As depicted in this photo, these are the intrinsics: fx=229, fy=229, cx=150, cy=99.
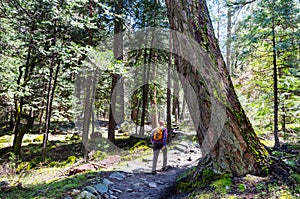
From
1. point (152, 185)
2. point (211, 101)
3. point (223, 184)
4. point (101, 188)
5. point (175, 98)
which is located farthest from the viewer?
point (175, 98)

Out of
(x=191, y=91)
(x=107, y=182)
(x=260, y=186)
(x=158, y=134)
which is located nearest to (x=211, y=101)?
(x=191, y=91)

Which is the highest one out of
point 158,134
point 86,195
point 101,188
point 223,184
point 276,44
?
point 276,44

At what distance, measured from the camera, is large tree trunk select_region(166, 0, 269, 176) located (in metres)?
3.95

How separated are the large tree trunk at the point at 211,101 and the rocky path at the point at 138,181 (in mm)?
1648

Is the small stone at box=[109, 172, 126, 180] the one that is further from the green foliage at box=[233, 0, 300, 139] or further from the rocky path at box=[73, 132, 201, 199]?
the green foliage at box=[233, 0, 300, 139]

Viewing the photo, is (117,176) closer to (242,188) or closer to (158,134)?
(158,134)

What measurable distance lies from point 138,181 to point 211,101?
366 cm

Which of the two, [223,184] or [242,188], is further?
[223,184]

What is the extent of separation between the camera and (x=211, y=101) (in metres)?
3.99

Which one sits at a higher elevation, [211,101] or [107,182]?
[211,101]

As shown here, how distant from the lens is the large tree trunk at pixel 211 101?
395 cm

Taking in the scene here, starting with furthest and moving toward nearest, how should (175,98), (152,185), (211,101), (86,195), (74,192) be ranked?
(175,98)
(152,185)
(74,192)
(86,195)
(211,101)

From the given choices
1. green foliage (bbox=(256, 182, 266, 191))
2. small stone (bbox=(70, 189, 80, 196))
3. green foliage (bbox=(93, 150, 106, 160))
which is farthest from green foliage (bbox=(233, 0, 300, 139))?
green foliage (bbox=(93, 150, 106, 160))

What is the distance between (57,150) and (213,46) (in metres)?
14.6
